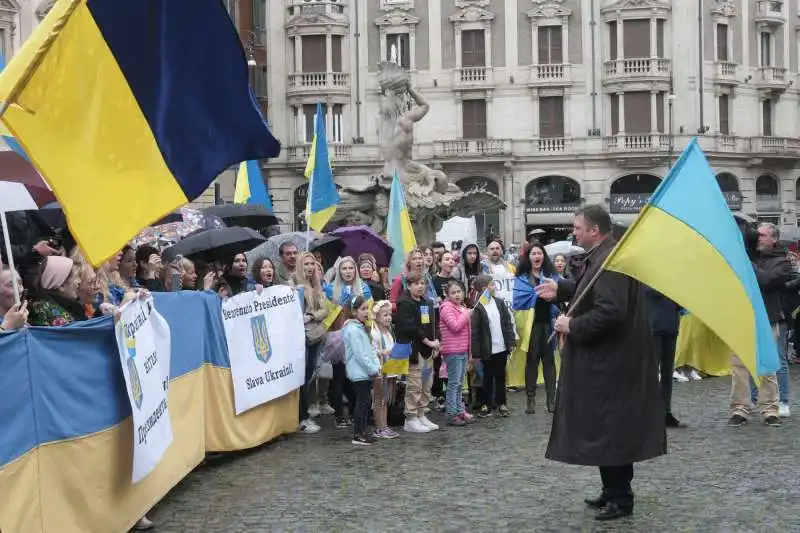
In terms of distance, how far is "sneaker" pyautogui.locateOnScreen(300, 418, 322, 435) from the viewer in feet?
37.7

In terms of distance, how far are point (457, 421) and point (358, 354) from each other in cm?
167

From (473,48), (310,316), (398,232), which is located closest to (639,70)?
(473,48)

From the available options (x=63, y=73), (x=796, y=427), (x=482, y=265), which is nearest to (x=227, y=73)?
(x=63, y=73)

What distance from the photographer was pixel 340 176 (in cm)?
5122

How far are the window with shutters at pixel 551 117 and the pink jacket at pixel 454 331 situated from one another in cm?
3943

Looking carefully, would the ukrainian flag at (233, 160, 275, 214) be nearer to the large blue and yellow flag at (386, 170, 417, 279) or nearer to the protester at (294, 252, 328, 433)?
the large blue and yellow flag at (386, 170, 417, 279)

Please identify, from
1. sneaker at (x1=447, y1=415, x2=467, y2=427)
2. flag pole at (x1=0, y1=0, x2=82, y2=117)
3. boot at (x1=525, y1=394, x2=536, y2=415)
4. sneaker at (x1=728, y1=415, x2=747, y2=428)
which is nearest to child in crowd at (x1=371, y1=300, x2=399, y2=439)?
sneaker at (x1=447, y1=415, x2=467, y2=427)

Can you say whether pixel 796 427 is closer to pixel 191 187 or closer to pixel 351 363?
pixel 351 363

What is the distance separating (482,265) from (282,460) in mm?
5894

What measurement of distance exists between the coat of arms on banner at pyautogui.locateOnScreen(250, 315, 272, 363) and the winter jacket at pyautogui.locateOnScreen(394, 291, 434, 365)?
5.19 feet

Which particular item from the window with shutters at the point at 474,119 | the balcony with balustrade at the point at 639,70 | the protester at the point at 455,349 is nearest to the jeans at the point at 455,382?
the protester at the point at 455,349

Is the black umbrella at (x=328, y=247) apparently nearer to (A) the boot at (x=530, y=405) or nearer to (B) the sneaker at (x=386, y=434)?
(A) the boot at (x=530, y=405)

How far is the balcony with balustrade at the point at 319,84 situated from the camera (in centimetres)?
5103

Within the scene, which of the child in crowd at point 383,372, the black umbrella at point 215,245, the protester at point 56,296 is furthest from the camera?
the black umbrella at point 215,245
